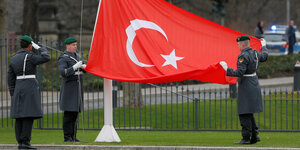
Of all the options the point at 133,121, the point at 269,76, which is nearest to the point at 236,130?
the point at 133,121

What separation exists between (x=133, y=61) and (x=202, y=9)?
34882 millimetres

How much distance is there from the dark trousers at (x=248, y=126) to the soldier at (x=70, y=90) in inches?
104

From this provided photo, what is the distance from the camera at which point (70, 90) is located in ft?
36.4

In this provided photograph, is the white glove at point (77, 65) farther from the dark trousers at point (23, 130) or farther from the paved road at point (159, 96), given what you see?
the paved road at point (159, 96)

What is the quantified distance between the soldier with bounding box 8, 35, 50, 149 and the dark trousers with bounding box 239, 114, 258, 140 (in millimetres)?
3199

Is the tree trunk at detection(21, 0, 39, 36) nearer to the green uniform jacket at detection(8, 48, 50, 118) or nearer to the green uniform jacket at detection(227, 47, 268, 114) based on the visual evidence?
the green uniform jacket at detection(8, 48, 50, 118)

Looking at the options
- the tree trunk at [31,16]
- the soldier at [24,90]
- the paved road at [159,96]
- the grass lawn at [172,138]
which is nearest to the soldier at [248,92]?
the grass lawn at [172,138]

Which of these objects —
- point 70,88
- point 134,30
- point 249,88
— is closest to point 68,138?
point 70,88

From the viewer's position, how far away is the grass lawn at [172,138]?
10930 millimetres

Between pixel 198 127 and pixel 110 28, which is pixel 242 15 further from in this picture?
pixel 110 28

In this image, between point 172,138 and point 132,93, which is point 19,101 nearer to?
point 172,138

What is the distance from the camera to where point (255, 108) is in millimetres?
10773

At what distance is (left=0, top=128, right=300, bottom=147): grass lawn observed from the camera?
35.9ft

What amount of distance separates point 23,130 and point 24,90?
0.60m
